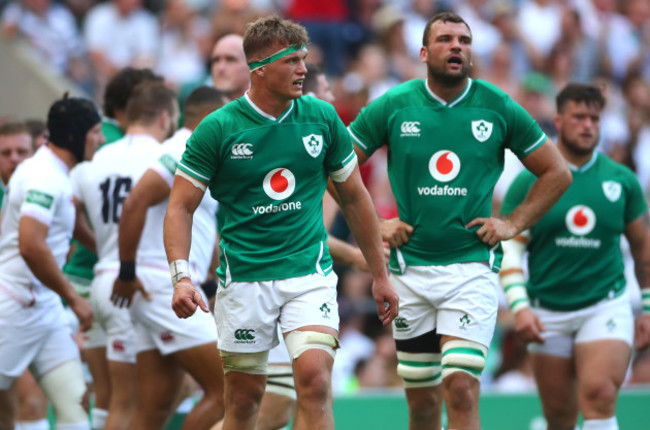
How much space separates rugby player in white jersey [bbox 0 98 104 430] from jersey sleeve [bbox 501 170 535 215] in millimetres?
3097

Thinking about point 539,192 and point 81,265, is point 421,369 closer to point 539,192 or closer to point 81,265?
point 539,192

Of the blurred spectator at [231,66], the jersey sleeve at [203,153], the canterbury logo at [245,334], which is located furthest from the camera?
the blurred spectator at [231,66]

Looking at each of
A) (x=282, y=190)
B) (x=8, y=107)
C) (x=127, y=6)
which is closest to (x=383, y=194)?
(x=127, y=6)

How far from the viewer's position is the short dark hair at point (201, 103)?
8156 millimetres

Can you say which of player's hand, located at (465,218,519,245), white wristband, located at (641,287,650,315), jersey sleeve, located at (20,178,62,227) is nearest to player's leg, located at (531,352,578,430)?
white wristband, located at (641,287,650,315)

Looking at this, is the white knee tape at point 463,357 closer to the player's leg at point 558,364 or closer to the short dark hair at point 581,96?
the player's leg at point 558,364

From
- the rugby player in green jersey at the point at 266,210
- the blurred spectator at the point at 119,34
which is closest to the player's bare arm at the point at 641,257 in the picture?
the rugby player in green jersey at the point at 266,210

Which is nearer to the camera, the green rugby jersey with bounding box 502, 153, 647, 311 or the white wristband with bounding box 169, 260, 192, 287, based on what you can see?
the white wristband with bounding box 169, 260, 192, 287

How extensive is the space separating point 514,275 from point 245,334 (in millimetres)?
2822

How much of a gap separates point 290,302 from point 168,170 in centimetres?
160

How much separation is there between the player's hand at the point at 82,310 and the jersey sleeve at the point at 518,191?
3155 mm

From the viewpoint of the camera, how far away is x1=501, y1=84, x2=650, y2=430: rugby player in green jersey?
8531 millimetres

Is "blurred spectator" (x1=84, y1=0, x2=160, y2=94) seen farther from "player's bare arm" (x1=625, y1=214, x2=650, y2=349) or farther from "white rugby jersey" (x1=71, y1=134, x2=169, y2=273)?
"player's bare arm" (x1=625, y1=214, x2=650, y2=349)

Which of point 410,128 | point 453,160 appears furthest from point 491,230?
point 410,128
